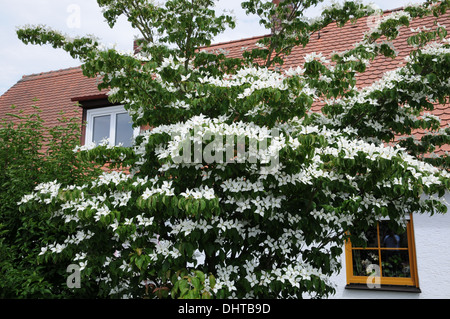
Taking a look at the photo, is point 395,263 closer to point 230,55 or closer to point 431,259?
point 431,259

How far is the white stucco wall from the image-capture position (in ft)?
17.0

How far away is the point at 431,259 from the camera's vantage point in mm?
5285

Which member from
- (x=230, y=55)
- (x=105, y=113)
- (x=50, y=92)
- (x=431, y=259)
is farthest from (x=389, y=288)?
(x=50, y=92)

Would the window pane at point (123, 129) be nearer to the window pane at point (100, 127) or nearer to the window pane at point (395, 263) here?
the window pane at point (100, 127)

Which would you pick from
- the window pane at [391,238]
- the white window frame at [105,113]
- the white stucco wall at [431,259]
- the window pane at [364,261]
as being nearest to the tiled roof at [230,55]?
the white window frame at [105,113]

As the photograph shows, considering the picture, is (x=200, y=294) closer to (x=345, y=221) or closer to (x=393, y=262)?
(x=345, y=221)

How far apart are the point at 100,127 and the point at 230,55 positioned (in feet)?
11.6

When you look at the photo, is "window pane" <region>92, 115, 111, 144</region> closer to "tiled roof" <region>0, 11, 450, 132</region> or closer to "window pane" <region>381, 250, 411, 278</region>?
"tiled roof" <region>0, 11, 450, 132</region>

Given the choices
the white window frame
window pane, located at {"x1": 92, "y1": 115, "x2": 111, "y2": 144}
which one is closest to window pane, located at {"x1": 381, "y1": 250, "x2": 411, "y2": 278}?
the white window frame

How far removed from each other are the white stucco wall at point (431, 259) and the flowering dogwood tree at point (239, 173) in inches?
64.2

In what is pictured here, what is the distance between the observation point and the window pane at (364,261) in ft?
19.2
